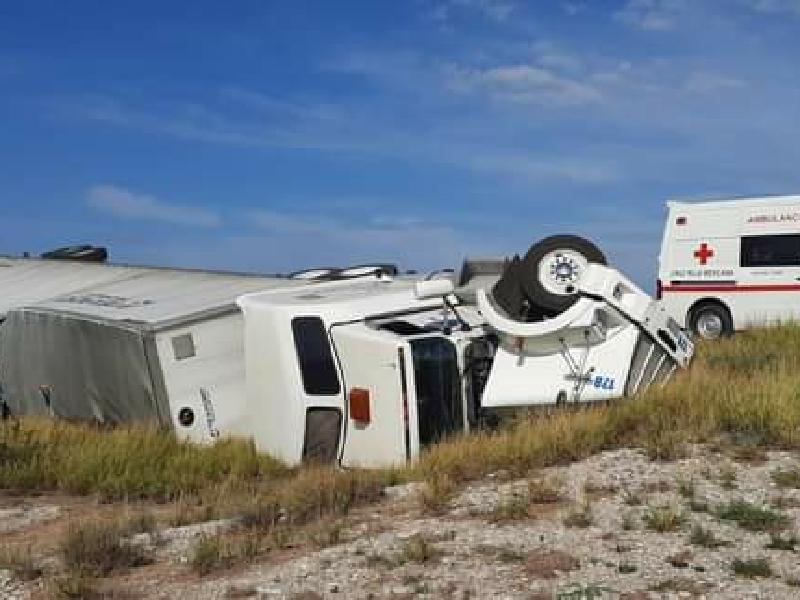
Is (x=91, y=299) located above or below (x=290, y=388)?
above

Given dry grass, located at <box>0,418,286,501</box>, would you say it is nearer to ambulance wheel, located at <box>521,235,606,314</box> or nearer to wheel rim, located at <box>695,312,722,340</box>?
ambulance wheel, located at <box>521,235,606,314</box>

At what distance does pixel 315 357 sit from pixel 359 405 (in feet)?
2.13

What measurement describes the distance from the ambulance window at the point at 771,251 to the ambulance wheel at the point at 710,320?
3.20 feet

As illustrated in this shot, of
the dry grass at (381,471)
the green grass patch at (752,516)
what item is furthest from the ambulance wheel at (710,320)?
the green grass patch at (752,516)

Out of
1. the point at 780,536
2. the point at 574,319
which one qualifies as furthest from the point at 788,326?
the point at 780,536

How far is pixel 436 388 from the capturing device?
9.99m

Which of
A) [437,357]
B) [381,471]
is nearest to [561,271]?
[437,357]

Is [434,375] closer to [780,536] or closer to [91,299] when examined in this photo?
[780,536]

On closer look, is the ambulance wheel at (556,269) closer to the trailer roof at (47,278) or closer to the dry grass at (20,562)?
the dry grass at (20,562)

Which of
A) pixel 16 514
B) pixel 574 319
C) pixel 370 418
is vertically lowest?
pixel 16 514

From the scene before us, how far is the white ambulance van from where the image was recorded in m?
19.8

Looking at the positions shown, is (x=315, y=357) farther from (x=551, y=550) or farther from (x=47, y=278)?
(x=47, y=278)

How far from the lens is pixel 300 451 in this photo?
10219 millimetres

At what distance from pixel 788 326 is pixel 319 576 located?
14.0m
